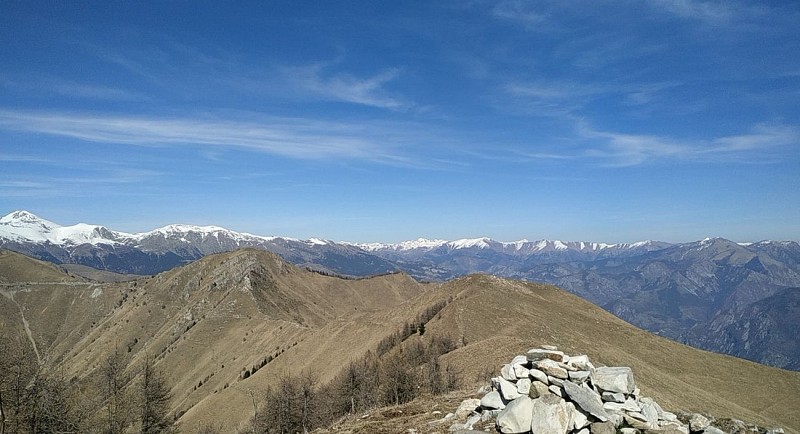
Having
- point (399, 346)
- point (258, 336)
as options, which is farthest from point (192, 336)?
point (399, 346)

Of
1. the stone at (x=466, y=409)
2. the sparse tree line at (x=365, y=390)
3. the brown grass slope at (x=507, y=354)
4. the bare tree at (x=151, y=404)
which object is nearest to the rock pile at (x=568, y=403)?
the stone at (x=466, y=409)

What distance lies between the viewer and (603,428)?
19.9 meters

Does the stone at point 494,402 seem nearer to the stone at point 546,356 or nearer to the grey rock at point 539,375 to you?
the grey rock at point 539,375

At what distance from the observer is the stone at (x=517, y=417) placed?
814 inches

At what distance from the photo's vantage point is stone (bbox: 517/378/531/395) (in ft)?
74.5

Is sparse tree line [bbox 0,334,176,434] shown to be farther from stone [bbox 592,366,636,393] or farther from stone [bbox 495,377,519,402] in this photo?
stone [bbox 592,366,636,393]

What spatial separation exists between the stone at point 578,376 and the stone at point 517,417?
8.66 ft

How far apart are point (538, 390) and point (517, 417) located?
1.97m

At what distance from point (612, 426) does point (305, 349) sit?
372 ft

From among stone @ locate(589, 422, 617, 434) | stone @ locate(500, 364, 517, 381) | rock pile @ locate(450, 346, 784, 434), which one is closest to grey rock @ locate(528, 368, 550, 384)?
rock pile @ locate(450, 346, 784, 434)

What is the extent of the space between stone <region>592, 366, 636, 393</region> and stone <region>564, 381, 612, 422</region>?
105 cm

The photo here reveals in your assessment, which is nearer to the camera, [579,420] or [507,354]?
[579,420]

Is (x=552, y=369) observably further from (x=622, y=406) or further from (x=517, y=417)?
(x=622, y=406)

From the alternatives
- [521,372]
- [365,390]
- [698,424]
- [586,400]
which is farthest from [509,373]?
[365,390]
